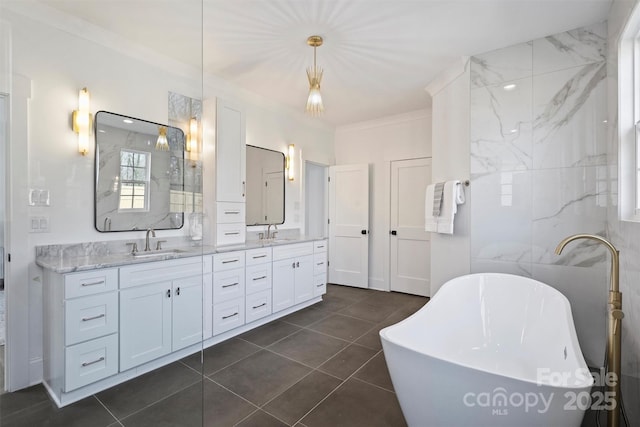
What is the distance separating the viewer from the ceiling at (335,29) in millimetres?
2129

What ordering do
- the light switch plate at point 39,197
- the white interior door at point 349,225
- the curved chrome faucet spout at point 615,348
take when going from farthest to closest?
1. the white interior door at point 349,225
2. the light switch plate at point 39,197
3. the curved chrome faucet spout at point 615,348

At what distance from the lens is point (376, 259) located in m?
4.70

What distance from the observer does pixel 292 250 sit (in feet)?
11.7

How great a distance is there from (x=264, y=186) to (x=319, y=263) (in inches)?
48.0

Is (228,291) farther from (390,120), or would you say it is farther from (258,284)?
(390,120)

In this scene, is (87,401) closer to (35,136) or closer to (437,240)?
(35,136)

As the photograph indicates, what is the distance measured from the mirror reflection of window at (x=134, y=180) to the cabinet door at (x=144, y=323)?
0.77 m

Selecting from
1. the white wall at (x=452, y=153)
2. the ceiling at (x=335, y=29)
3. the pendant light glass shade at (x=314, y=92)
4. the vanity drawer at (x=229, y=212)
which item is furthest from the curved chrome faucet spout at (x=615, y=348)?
the vanity drawer at (x=229, y=212)

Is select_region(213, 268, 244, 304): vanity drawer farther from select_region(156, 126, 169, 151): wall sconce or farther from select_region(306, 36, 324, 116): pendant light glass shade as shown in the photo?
select_region(306, 36, 324, 116): pendant light glass shade

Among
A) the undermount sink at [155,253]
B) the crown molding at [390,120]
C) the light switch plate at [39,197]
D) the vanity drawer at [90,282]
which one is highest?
the crown molding at [390,120]

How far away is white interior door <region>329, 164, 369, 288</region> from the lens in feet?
15.5

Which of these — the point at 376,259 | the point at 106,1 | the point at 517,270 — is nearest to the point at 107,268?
the point at 106,1

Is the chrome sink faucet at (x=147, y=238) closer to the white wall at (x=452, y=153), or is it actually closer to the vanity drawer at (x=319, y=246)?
the vanity drawer at (x=319, y=246)

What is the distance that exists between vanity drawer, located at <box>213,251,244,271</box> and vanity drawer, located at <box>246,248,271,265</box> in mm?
91
